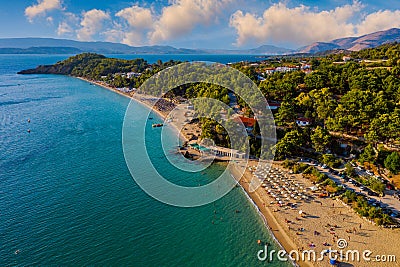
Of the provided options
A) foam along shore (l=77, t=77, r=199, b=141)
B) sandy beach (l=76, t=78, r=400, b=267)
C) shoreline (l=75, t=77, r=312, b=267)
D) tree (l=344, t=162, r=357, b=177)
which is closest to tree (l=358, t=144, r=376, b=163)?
tree (l=344, t=162, r=357, b=177)

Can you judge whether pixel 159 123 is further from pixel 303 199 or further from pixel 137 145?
pixel 303 199

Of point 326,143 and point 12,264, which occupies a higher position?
point 326,143

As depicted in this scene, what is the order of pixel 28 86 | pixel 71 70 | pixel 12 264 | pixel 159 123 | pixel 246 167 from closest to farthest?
pixel 12 264 < pixel 246 167 < pixel 159 123 < pixel 28 86 < pixel 71 70

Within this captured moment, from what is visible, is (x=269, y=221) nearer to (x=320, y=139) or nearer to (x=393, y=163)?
(x=320, y=139)

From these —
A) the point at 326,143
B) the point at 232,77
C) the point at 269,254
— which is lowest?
the point at 269,254

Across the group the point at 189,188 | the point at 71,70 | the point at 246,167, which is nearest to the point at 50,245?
the point at 189,188

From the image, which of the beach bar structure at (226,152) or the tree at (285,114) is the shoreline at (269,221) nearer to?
the beach bar structure at (226,152)
